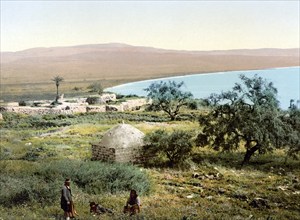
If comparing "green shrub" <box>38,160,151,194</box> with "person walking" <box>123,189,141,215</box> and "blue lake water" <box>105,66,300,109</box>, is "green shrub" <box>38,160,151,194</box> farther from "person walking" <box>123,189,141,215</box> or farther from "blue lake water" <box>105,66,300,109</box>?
"blue lake water" <box>105,66,300,109</box>

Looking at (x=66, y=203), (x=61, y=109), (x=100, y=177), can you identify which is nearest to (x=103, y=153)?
(x=100, y=177)

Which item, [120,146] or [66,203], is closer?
[66,203]

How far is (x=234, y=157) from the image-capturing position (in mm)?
31891

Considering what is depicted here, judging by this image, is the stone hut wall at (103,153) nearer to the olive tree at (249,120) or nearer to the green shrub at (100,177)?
the green shrub at (100,177)

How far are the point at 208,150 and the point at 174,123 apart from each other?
19.5 metres

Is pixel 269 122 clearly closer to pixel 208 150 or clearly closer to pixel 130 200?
pixel 208 150

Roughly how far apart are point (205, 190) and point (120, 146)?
26.0 ft

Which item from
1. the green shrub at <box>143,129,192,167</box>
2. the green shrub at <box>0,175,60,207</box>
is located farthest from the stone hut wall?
the green shrub at <box>0,175,60,207</box>

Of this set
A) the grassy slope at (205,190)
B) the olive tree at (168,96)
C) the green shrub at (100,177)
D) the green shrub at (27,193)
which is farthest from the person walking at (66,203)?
the olive tree at (168,96)

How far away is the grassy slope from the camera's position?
52.4 ft

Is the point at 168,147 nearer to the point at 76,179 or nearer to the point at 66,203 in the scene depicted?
the point at 76,179

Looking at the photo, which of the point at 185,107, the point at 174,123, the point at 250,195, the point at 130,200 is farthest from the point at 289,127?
the point at 185,107

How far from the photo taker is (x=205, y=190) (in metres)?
22.1

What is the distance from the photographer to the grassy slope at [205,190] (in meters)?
16.0
